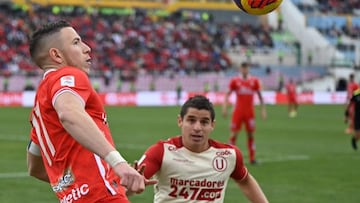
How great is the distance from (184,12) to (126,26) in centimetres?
845

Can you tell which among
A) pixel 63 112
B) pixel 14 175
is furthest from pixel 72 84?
pixel 14 175

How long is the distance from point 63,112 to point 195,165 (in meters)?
2.14

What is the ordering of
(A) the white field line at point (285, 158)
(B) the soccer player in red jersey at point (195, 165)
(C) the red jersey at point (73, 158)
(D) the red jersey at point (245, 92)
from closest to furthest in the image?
(C) the red jersey at point (73, 158) < (B) the soccer player in red jersey at point (195, 165) < (D) the red jersey at point (245, 92) < (A) the white field line at point (285, 158)

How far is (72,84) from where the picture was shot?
4.79 metres

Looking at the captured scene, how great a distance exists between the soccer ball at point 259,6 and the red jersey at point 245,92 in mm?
11428

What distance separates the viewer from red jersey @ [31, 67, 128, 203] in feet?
16.1

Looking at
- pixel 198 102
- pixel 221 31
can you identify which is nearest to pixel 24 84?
pixel 221 31

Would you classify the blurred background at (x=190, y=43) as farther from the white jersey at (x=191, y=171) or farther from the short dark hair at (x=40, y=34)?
the short dark hair at (x=40, y=34)

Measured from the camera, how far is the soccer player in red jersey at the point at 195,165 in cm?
656

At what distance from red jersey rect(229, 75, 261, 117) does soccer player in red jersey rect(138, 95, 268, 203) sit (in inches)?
495

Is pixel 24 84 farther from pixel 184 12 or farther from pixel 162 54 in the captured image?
pixel 184 12

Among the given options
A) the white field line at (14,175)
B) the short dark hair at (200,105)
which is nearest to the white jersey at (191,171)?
the short dark hair at (200,105)

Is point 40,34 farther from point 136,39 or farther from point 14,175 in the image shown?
point 136,39

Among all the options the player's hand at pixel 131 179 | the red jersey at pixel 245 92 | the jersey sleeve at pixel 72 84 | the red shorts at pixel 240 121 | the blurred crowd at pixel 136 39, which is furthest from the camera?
the blurred crowd at pixel 136 39
